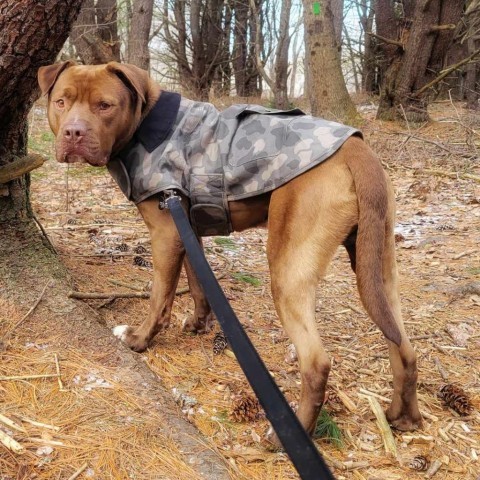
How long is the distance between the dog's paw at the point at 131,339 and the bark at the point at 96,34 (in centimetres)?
681

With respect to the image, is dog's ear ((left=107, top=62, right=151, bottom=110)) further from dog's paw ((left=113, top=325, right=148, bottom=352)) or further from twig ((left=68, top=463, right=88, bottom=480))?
twig ((left=68, top=463, right=88, bottom=480))

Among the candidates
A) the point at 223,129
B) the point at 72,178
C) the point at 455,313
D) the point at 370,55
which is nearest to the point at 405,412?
the point at 455,313

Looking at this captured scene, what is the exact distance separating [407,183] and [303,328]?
5887 millimetres

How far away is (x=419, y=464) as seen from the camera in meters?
2.40

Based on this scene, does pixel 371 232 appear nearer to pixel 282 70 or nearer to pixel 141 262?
pixel 141 262

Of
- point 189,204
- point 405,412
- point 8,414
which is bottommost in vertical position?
point 405,412

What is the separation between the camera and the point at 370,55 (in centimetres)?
1808

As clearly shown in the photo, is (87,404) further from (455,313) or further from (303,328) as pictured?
(455,313)

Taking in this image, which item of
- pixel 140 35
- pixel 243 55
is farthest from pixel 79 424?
pixel 243 55

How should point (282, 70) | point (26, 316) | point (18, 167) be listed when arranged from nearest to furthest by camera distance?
1. point (26, 316)
2. point (18, 167)
3. point (282, 70)

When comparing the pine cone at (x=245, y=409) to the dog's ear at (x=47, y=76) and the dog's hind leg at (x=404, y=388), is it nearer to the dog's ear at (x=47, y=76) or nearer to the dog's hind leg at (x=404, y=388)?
the dog's hind leg at (x=404, y=388)

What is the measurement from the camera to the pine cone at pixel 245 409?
8.63 ft

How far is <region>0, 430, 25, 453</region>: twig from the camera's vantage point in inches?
81.7

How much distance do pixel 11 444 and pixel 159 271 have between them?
1.36m
